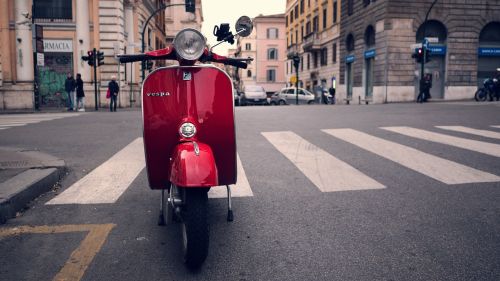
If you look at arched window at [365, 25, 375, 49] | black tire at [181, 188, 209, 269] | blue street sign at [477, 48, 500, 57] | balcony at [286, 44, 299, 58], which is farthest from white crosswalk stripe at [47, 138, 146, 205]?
balcony at [286, 44, 299, 58]

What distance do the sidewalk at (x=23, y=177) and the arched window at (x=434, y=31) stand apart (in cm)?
2688

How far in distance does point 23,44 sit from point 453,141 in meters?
21.7

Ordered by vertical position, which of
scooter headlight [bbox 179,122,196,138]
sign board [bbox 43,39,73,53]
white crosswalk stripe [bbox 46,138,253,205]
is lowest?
white crosswalk stripe [bbox 46,138,253,205]

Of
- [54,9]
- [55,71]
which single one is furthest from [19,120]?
[54,9]

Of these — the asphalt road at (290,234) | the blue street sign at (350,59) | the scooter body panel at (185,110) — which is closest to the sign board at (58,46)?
the asphalt road at (290,234)

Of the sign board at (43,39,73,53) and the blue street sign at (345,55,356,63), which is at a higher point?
the blue street sign at (345,55,356,63)

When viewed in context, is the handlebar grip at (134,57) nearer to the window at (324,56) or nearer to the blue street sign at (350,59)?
the blue street sign at (350,59)

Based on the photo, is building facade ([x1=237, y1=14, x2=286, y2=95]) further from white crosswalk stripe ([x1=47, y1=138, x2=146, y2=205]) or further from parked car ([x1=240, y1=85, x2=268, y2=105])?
white crosswalk stripe ([x1=47, y1=138, x2=146, y2=205])

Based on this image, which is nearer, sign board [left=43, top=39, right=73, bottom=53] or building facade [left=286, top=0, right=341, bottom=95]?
sign board [left=43, top=39, right=73, bottom=53]

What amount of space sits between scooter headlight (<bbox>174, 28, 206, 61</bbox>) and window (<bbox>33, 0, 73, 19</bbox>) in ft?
75.3

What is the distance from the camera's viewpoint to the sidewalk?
3.72 m

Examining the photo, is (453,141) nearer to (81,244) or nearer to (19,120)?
(81,244)

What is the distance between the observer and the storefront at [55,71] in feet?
76.0

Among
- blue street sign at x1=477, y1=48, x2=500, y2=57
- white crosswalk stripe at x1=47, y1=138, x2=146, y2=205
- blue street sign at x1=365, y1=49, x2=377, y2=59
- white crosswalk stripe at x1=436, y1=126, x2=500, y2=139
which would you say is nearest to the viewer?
white crosswalk stripe at x1=47, y1=138, x2=146, y2=205
